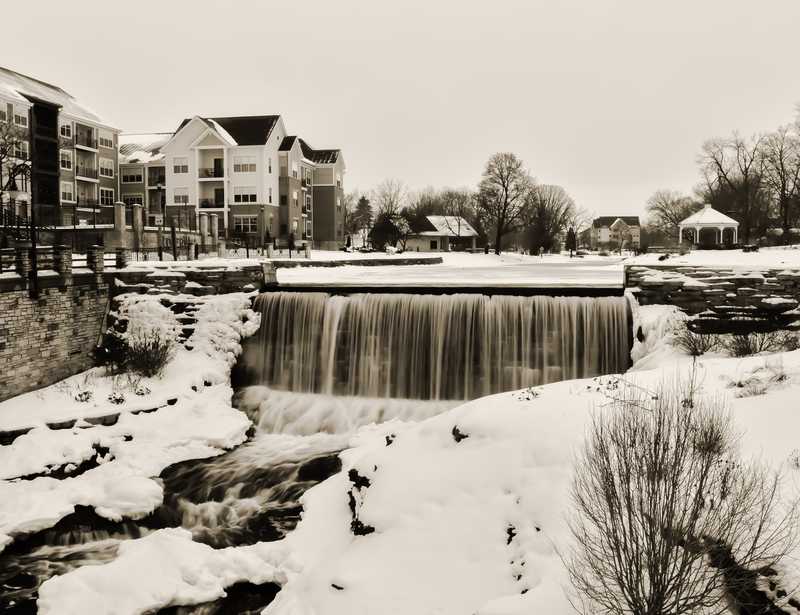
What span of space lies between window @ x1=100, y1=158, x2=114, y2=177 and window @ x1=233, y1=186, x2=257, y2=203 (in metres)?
12.2

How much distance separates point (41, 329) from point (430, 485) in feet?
45.2

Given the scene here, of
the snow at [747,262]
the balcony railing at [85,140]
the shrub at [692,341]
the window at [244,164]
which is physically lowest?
the shrub at [692,341]

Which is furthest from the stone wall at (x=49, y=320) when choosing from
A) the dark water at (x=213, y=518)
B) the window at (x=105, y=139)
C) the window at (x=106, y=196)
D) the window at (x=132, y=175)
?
the window at (x=132, y=175)

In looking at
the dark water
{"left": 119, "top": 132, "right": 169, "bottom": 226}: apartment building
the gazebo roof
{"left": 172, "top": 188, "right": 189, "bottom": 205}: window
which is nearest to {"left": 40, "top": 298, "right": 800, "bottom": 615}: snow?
the dark water

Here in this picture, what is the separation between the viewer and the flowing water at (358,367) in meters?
15.3

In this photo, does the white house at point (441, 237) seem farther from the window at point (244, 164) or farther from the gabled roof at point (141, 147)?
the gabled roof at point (141, 147)

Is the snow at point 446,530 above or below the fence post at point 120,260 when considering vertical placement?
below

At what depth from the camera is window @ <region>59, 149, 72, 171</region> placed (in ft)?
171

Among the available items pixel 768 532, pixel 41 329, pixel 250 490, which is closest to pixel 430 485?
pixel 768 532

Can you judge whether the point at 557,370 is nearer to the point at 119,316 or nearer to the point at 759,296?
the point at 759,296

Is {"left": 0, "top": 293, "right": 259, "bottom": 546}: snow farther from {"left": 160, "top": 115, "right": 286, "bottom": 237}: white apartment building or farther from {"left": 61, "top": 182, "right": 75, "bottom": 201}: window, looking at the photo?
{"left": 61, "top": 182, "right": 75, "bottom": 201}: window

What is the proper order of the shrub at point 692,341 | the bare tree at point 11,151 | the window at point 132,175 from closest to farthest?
the shrub at point 692,341 → the bare tree at point 11,151 → the window at point 132,175

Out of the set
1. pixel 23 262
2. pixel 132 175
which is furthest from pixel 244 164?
pixel 23 262

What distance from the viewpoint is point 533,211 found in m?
92.7
